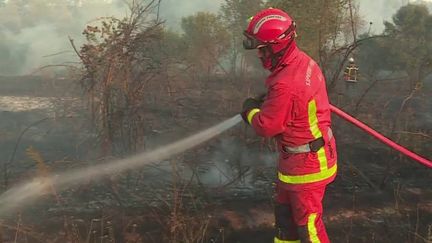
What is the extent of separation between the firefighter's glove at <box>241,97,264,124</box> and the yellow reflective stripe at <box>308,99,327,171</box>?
0.36m

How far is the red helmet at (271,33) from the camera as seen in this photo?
2.92 m

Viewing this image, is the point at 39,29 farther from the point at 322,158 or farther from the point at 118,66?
the point at 322,158

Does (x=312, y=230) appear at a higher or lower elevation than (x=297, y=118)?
lower

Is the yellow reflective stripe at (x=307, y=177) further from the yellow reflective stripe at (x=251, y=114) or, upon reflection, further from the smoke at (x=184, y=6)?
the smoke at (x=184, y=6)

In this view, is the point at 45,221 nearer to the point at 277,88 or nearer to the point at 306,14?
the point at 277,88

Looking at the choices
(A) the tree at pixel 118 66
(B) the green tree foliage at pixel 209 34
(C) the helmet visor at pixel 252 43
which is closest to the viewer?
(C) the helmet visor at pixel 252 43

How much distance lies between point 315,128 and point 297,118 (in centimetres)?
18

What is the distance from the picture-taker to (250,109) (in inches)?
121

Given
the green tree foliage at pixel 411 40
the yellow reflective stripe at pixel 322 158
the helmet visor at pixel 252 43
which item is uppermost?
the green tree foliage at pixel 411 40

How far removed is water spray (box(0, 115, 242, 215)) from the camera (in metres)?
4.55

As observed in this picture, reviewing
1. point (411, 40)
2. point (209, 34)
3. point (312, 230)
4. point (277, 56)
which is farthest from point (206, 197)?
point (411, 40)

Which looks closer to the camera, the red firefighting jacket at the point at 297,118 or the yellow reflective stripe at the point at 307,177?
the red firefighting jacket at the point at 297,118

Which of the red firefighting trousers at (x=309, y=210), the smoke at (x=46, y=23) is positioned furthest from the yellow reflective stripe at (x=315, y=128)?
the smoke at (x=46, y=23)

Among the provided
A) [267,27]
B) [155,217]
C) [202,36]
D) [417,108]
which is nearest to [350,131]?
[417,108]
